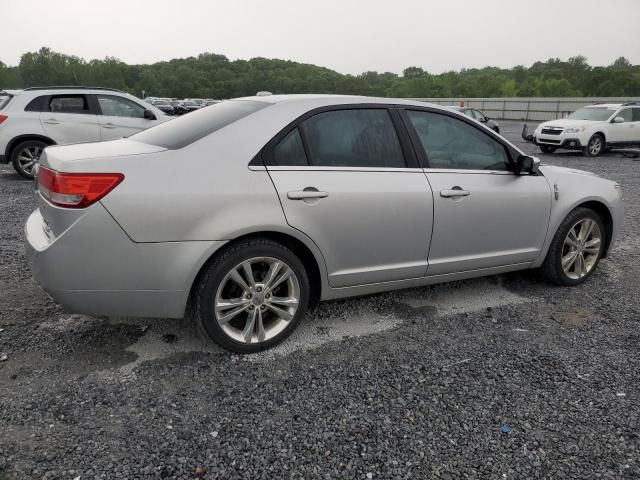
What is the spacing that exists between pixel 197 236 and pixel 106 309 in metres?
0.65

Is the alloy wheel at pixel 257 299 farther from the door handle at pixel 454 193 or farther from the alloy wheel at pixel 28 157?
the alloy wheel at pixel 28 157

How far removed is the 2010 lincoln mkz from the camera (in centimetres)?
271

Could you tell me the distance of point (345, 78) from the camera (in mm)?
95312

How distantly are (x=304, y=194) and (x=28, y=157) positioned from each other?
329 inches

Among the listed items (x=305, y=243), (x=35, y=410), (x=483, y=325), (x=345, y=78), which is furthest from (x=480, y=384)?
(x=345, y=78)

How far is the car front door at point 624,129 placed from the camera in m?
16.0

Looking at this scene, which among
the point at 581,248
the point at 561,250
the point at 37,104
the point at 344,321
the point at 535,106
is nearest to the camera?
the point at 344,321

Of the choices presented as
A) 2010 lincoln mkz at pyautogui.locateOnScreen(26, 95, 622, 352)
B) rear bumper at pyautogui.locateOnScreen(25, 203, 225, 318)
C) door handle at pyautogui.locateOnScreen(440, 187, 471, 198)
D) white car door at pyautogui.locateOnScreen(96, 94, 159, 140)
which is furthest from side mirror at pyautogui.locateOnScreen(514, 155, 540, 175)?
white car door at pyautogui.locateOnScreen(96, 94, 159, 140)

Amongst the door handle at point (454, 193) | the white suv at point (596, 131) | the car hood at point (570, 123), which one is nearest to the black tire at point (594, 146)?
the white suv at point (596, 131)

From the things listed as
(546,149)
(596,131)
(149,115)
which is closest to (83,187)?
(149,115)

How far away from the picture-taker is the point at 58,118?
9289 mm

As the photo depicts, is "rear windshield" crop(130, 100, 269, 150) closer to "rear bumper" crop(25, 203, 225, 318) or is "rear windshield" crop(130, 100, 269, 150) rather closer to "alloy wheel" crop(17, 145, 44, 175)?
"rear bumper" crop(25, 203, 225, 318)

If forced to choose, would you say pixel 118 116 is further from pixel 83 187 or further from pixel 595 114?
pixel 595 114

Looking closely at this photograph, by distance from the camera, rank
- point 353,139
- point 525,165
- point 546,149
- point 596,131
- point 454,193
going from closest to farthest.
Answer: point 353,139 < point 454,193 < point 525,165 < point 596,131 < point 546,149
